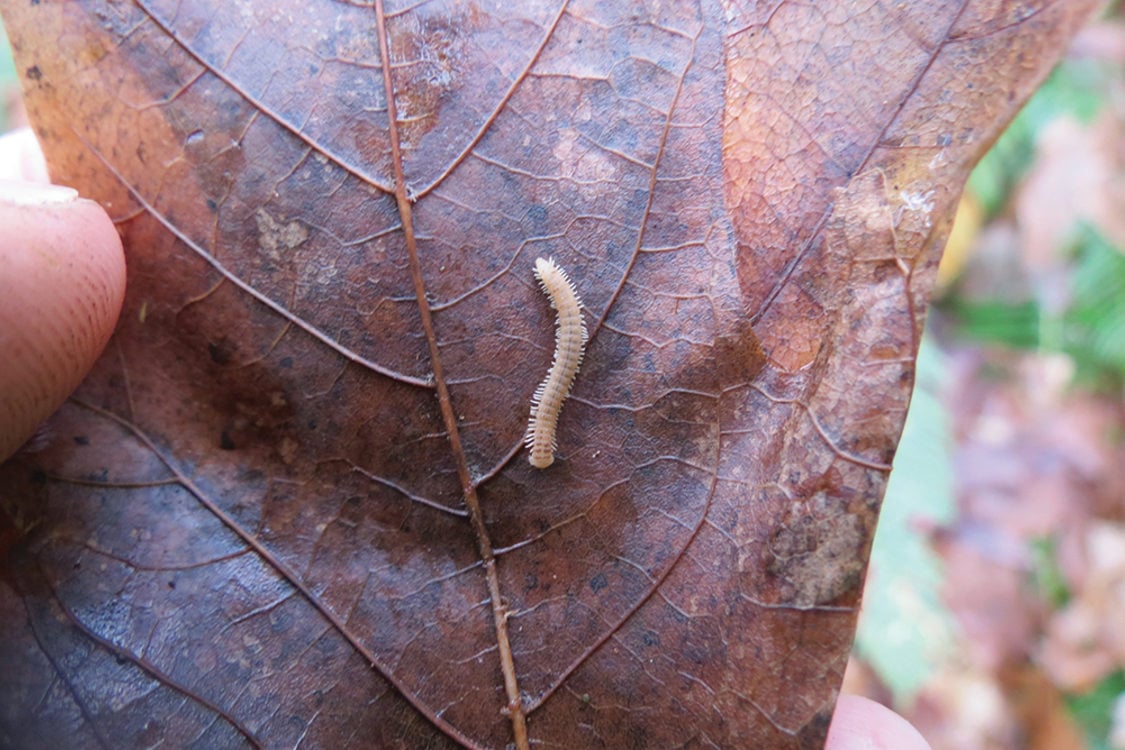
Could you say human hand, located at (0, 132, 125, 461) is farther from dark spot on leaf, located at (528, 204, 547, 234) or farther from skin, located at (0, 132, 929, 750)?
dark spot on leaf, located at (528, 204, 547, 234)

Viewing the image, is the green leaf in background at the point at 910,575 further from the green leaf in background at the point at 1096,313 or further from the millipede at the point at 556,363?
the millipede at the point at 556,363

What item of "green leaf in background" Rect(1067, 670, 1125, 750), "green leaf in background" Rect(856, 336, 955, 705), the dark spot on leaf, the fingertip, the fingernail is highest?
the dark spot on leaf

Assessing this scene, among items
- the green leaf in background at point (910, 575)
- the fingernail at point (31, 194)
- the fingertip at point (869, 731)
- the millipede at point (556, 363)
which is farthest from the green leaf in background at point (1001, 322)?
the fingernail at point (31, 194)

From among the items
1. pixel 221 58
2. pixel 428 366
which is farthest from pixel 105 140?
pixel 428 366

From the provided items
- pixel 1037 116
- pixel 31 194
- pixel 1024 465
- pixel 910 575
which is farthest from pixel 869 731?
pixel 1037 116

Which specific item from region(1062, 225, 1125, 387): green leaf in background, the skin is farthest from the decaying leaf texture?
region(1062, 225, 1125, 387): green leaf in background

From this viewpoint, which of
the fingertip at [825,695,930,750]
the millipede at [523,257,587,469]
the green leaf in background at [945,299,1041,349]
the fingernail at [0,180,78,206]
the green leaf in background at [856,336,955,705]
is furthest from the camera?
the green leaf in background at [945,299,1041,349]

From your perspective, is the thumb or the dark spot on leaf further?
the dark spot on leaf
